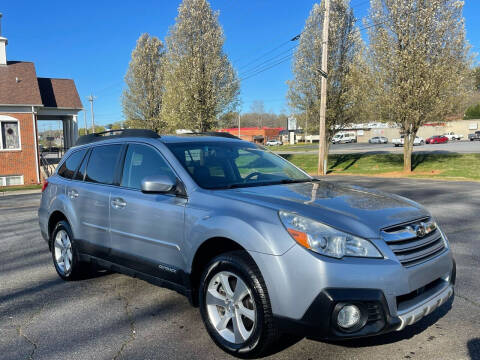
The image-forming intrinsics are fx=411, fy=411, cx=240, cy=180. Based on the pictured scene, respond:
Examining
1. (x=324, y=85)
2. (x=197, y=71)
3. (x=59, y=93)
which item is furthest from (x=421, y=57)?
(x=59, y=93)

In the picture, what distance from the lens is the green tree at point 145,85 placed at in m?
37.9

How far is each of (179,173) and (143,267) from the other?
3.16 feet

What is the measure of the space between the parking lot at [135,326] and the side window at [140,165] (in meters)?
1.28

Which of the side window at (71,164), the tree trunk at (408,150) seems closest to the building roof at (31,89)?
the tree trunk at (408,150)

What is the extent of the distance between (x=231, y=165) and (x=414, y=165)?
21.5 m

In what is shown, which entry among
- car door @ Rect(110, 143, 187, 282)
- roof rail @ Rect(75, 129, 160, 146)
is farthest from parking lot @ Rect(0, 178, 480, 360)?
roof rail @ Rect(75, 129, 160, 146)

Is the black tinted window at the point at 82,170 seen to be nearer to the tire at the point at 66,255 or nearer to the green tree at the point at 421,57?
the tire at the point at 66,255

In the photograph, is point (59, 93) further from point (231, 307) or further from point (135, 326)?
point (231, 307)

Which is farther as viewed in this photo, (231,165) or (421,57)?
(421,57)

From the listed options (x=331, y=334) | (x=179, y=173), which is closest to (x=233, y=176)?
(x=179, y=173)

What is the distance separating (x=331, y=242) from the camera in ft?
8.99

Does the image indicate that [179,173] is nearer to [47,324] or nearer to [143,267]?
[143,267]

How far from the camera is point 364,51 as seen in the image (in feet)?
68.7

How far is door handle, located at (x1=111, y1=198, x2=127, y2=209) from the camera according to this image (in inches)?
159
